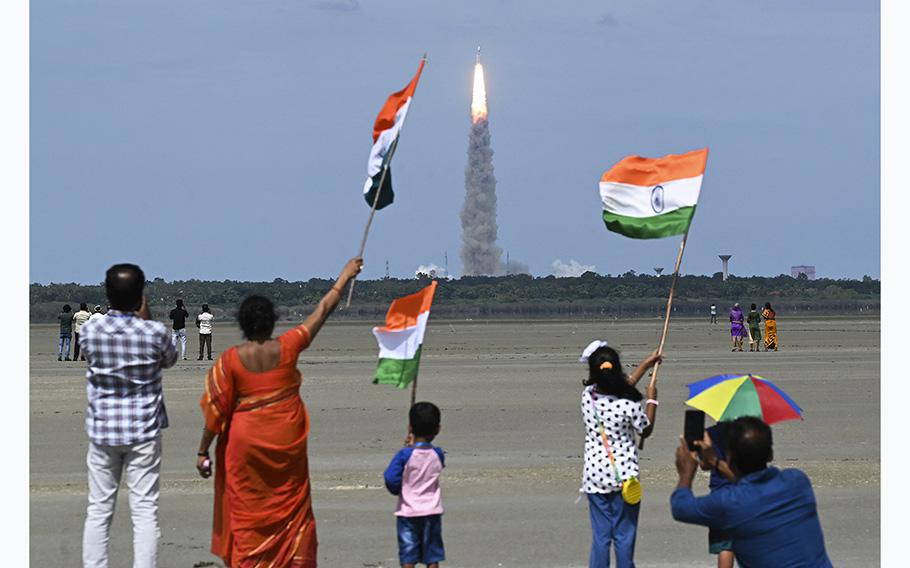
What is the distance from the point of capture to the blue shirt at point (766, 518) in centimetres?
627

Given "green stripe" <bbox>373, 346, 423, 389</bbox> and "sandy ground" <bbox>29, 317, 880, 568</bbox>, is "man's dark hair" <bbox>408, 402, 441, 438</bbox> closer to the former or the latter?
"green stripe" <bbox>373, 346, 423, 389</bbox>

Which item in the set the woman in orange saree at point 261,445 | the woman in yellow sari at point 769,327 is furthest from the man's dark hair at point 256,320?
the woman in yellow sari at point 769,327

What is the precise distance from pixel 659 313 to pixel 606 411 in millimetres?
108949

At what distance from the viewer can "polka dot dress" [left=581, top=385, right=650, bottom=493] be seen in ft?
27.8

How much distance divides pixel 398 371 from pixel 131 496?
72.3 inches

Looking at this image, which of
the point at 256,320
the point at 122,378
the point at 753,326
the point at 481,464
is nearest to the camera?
the point at 256,320

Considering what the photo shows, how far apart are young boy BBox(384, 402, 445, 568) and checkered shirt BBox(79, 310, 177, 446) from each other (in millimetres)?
1421

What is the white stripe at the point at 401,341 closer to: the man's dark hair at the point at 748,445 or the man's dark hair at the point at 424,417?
the man's dark hair at the point at 424,417

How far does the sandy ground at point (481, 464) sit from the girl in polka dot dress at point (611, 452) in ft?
5.37

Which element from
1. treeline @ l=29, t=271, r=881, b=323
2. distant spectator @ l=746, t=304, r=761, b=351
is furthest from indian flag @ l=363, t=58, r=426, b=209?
treeline @ l=29, t=271, r=881, b=323

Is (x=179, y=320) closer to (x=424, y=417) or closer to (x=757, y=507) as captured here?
(x=424, y=417)

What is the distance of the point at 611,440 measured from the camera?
854cm

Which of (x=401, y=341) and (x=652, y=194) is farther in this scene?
(x=652, y=194)

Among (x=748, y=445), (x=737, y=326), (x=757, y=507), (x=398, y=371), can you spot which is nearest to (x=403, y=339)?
(x=398, y=371)
